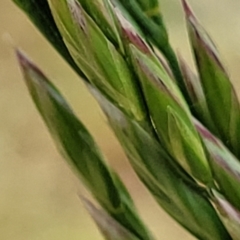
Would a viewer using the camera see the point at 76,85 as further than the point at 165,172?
Yes

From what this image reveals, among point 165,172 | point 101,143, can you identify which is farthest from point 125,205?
point 101,143

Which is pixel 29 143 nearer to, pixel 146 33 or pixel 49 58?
pixel 49 58

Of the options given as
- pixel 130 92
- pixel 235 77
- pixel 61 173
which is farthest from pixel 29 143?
pixel 130 92

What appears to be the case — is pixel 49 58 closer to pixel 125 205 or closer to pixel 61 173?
pixel 61 173

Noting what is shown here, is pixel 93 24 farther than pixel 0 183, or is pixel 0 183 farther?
pixel 0 183

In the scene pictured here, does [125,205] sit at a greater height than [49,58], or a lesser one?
lesser

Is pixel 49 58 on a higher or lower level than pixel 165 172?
higher
